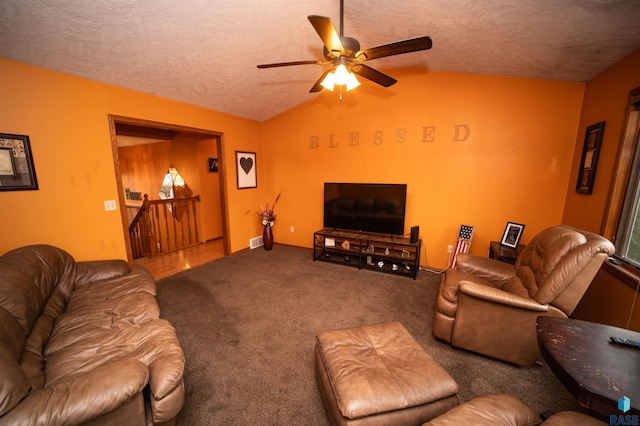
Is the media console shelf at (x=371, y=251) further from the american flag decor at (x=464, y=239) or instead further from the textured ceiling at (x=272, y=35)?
the textured ceiling at (x=272, y=35)

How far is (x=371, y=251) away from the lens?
395cm

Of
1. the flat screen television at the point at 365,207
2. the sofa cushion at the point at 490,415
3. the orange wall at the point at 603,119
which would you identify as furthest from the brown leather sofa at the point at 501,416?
the flat screen television at the point at 365,207

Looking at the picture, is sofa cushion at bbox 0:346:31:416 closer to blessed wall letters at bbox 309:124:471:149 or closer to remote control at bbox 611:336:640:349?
remote control at bbox 611:336:640:349

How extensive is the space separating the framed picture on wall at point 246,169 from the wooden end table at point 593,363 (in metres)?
4.42

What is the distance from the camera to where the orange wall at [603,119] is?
2158 mm

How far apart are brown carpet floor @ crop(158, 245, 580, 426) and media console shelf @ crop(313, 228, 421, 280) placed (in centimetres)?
16

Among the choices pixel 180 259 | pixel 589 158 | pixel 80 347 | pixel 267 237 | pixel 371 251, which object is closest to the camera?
pixel 80 347

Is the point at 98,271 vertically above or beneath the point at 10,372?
beneath

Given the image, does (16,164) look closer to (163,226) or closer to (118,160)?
(118,160)

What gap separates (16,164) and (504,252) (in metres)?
5.15

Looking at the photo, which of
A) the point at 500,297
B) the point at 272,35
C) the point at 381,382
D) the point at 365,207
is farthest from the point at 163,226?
the point at 500,297

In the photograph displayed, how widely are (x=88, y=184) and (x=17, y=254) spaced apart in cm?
103

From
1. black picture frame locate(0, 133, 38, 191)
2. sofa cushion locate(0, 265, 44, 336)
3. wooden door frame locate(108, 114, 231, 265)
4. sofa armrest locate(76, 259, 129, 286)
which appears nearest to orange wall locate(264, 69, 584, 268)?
wooden door frame locate(108, 114, 231, 265)

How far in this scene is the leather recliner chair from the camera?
169cm
